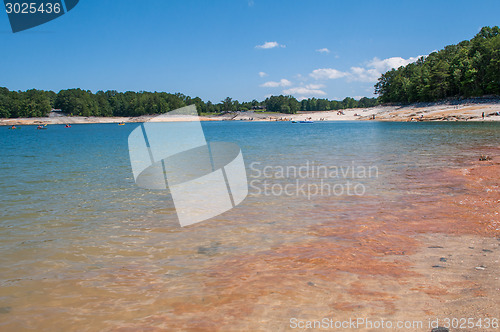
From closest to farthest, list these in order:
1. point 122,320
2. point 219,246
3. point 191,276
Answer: point 122,320
point 191,276
point 219,246

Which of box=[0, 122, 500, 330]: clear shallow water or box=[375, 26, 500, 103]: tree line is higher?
box=[375, 26, 500, 103]: tree line

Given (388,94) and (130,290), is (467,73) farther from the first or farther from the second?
(130,290)

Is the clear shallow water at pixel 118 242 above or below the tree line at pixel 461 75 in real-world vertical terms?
below

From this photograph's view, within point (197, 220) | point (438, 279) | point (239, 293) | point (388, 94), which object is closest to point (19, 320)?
point (239, 293)

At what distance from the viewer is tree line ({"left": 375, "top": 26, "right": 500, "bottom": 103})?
278 ft

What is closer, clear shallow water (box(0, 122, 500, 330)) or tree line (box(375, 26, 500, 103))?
clear shallow water (box(0, 122, 500, 330))

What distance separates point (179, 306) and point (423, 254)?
427cm

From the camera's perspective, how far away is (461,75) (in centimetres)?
9144

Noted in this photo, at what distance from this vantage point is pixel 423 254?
19.3 ft

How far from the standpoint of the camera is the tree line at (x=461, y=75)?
8488 cm

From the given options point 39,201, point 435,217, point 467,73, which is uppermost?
point 467,73

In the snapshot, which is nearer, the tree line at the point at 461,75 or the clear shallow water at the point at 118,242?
the clear shallow water at the point at 118,242

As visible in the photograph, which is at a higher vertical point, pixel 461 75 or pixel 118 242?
pixel 461 75

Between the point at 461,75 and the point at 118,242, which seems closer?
the point at 118,242
